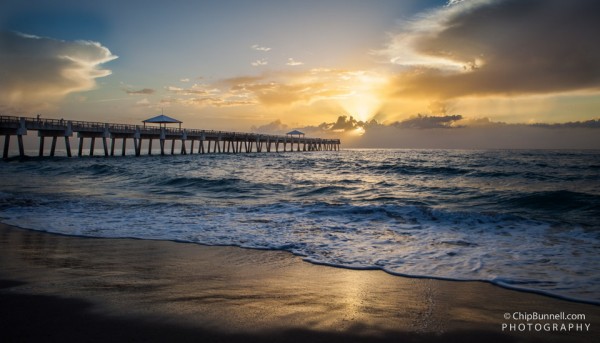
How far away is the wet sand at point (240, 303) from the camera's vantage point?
302 centimetres

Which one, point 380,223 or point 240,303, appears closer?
point 240,303

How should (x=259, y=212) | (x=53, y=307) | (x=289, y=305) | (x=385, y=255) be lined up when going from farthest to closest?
(x=259, y=212) → (x=385, y=255) → (x=289, y=305) → (x=53, y=307)

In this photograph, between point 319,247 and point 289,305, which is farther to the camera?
point 319,247

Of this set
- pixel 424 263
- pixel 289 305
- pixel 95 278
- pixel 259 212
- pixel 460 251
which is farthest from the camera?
pixel 259 212

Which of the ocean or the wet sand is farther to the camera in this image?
the ocean

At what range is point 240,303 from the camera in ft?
12.1

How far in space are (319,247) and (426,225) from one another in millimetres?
3645

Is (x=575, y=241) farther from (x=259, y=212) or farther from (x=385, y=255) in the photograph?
(x=259, y=212)

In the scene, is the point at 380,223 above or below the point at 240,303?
below

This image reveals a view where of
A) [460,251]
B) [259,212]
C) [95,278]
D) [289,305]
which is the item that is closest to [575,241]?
[460,251]

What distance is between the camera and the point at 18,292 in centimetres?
385

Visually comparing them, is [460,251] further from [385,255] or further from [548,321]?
[548,321]

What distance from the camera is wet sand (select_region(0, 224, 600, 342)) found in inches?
119

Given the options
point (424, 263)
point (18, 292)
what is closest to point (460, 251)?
point (424, 263)
